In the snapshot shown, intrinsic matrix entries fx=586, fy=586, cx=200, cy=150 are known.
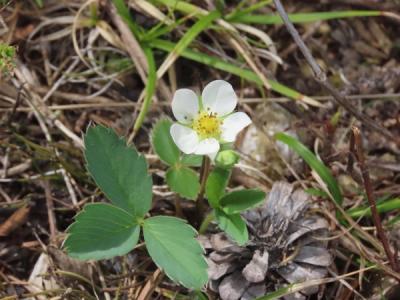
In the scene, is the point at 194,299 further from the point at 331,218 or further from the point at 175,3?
the point at 175,3

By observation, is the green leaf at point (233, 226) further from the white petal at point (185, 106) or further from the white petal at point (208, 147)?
the white petal at point (185, 106)

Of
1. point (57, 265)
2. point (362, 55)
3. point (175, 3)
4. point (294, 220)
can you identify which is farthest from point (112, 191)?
point (362, 55)

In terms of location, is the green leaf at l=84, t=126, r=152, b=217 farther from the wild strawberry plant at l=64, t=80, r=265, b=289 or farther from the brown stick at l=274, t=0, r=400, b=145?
the brown stick at l=274, t=0, r=400, b=145

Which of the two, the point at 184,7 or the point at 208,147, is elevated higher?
the point at 184,7

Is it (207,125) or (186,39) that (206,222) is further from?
(186,39)

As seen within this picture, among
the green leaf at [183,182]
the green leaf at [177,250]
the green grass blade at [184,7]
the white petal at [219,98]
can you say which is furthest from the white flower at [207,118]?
the green grass blade at [184,7]

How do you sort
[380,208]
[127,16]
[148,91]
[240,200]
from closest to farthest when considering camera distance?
[240,200]
[380,208]
[148,91]
[127,16]

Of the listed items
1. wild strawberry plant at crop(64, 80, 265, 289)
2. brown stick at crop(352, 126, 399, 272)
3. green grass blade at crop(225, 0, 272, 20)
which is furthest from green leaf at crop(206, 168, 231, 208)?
green grass blade at crop(225, 0, 272, 20)

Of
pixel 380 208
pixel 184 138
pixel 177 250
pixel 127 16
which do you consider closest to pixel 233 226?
pixel 177 250
